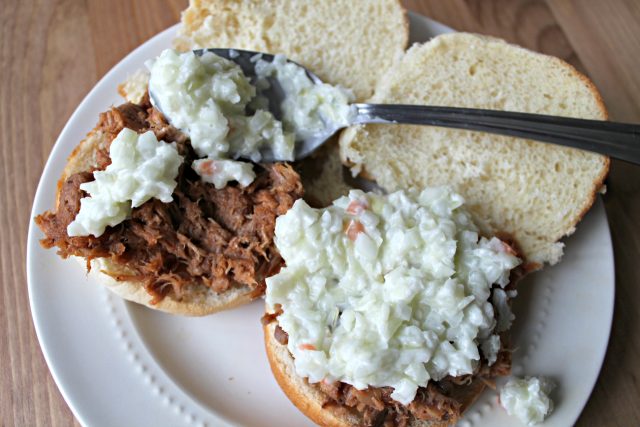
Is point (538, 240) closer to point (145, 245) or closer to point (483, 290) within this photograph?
point (483, 290)

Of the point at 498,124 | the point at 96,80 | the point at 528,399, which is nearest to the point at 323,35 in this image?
the point at 498,124

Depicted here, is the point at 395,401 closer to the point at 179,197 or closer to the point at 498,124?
the point at 179,197

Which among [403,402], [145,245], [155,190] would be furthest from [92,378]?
[403,402]

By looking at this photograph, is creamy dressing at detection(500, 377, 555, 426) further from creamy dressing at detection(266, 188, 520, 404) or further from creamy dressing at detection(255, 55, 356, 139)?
creamy dressing at detection(255, 55, 356, 139)

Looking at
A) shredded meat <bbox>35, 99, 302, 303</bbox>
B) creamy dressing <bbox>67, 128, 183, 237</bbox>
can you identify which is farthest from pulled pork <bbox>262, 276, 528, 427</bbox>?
creamy dressing <bbox>67, 128, 183, 237</bbox>

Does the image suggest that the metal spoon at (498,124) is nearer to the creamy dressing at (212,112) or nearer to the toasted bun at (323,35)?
the creamy dressing at (212,112)

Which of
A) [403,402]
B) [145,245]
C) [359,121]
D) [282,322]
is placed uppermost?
[359,121]
